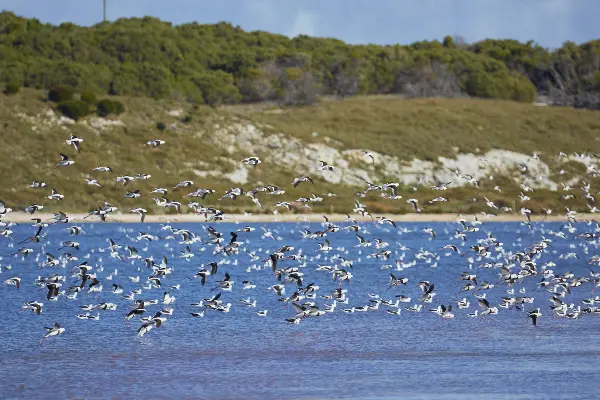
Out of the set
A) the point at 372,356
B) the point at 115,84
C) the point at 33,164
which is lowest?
the point at 372,356

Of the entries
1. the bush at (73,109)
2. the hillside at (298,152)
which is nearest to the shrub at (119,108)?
the hillside at (298,152)

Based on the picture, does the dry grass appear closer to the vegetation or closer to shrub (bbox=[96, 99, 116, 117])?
shrub (bbox=[96, 99, 116, 117])

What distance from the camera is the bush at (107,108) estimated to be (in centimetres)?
9238

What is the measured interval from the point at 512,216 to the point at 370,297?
46711mm

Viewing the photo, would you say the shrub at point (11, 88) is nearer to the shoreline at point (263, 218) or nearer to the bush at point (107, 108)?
the bush at point (107, 108)

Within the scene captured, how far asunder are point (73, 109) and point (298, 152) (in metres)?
18.8

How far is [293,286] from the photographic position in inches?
1750

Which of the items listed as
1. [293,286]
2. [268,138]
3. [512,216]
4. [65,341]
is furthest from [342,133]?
[65,341]

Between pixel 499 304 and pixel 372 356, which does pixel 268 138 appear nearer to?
pixel 499 304

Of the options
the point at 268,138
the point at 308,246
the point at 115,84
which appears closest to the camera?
the point at 308,246

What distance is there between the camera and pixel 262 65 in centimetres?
14050

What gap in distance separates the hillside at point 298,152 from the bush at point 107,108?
83 centimetres

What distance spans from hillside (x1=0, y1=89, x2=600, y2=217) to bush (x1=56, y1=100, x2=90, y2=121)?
2.03 feet

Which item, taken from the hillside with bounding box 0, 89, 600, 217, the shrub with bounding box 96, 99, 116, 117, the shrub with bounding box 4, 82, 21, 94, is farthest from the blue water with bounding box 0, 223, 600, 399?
the shrub with bounding box 4, 82, 21, 94
